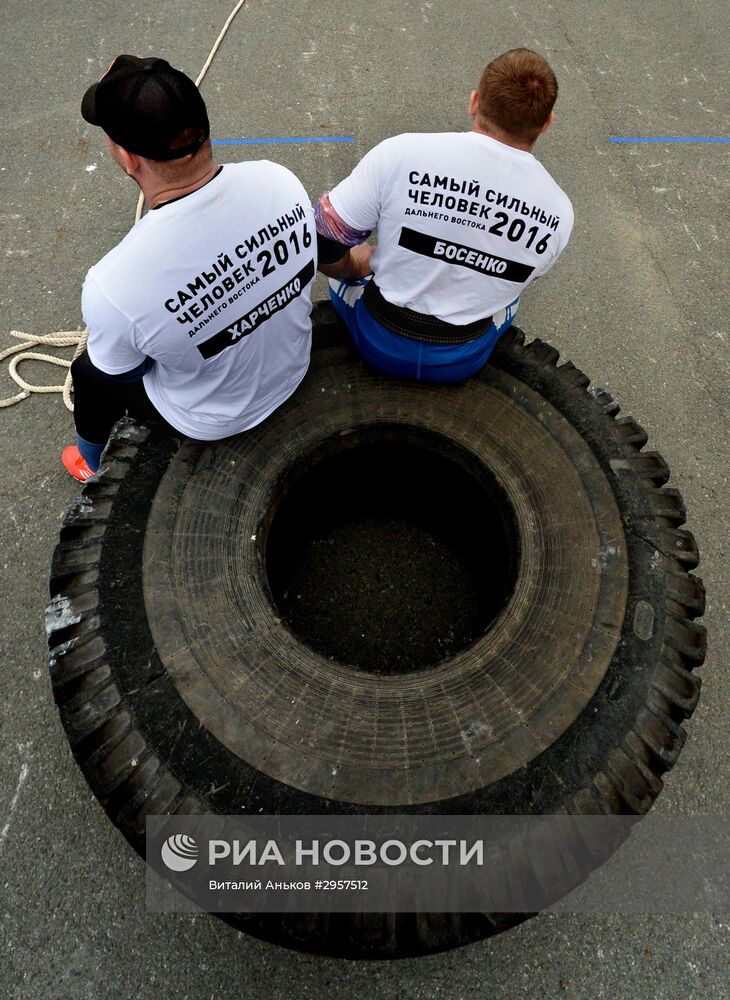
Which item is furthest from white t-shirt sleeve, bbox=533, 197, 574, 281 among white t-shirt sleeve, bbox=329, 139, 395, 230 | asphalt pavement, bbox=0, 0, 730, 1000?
asphalt pavement, bbox=0, 0, 730, 1000

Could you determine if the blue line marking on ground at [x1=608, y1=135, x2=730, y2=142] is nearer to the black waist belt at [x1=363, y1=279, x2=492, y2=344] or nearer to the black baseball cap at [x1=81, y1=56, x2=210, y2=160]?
the black waist belt at [x1=363, y1=279, x2=492, y2=344]

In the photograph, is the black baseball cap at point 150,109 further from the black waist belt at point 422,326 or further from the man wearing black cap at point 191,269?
the black waist belt at point 422,326

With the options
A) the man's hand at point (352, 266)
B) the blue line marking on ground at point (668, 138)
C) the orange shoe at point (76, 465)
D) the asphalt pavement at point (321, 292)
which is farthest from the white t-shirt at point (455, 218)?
the blue line marking on ground at point (668, 138)

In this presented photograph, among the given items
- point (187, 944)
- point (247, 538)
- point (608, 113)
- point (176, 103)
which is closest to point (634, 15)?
point (608, 113)

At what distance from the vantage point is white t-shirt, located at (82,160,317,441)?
1469 mm

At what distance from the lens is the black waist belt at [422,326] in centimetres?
198

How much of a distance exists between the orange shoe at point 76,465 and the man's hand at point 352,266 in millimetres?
1208

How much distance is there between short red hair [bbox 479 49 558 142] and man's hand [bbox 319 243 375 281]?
63 cm

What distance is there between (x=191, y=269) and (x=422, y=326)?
762 millimetres

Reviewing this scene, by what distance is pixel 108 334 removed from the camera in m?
1.57

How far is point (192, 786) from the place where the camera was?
152 cm

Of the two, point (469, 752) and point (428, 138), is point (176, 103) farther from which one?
point (469, 752)

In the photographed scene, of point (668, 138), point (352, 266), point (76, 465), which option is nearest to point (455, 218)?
point (352, 266)

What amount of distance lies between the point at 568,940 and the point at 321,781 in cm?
103
